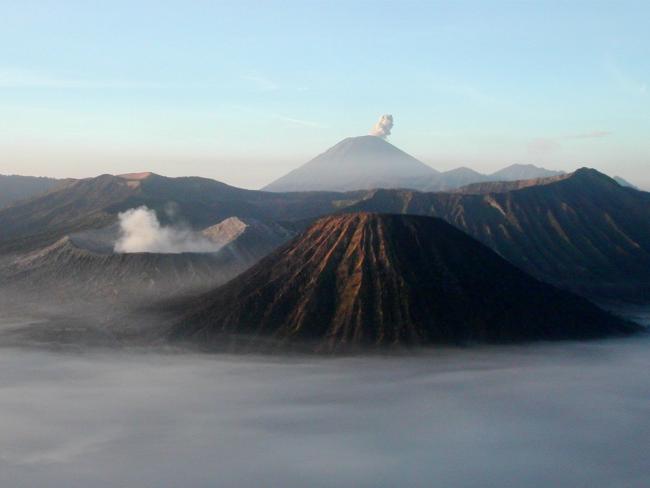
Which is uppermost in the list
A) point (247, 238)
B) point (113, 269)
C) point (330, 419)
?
point (247, 238)

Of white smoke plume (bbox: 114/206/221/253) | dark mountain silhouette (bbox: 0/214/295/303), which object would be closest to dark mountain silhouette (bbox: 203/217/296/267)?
dark mountain silhouette (bbox: 0/214/295/303)

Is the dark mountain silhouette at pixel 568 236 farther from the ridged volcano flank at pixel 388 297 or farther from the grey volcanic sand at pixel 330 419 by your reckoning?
the grey volcanic sand at pixel 330 419

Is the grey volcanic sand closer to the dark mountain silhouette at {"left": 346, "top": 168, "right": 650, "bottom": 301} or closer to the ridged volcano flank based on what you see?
A: the ridged volcano flank

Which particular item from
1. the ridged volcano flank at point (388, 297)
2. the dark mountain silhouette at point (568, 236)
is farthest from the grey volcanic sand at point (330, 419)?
the dark mountain silhouette at point (568, 236)

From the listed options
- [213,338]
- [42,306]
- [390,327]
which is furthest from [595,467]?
[42,306]

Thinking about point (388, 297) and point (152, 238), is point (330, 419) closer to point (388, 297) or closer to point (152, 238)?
point (388, 297)

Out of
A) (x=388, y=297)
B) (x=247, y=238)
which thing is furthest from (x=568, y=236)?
(x=388, y=297)
